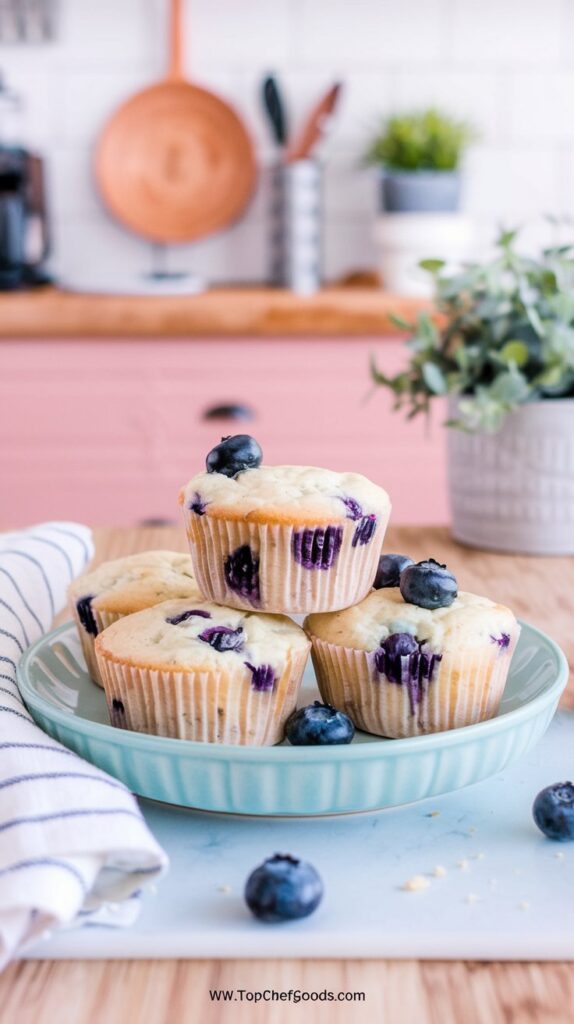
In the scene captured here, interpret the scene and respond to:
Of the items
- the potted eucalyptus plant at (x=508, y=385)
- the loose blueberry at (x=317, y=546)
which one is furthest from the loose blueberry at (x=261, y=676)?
the potted eucalyptus plant at (x=508, y=385)

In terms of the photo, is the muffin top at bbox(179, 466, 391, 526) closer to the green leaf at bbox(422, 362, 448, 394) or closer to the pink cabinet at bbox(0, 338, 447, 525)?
the green leaf at bbox(422, 362, 448, 394)

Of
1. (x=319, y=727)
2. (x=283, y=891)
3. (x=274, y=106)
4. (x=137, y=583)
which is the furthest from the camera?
(x=274, y=106)

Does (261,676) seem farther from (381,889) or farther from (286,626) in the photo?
(381,889)

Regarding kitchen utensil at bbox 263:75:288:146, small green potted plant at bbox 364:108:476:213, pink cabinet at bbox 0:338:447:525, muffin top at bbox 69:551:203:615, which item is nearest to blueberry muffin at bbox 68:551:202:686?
muffin top at bbox 69:551:203:615

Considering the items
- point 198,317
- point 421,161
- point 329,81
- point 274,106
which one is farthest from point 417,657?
point 329,81

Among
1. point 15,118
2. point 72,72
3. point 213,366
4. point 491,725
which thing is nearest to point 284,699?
point 491,725

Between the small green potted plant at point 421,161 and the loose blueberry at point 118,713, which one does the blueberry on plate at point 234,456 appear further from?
the small green potted plant at point 421,161
